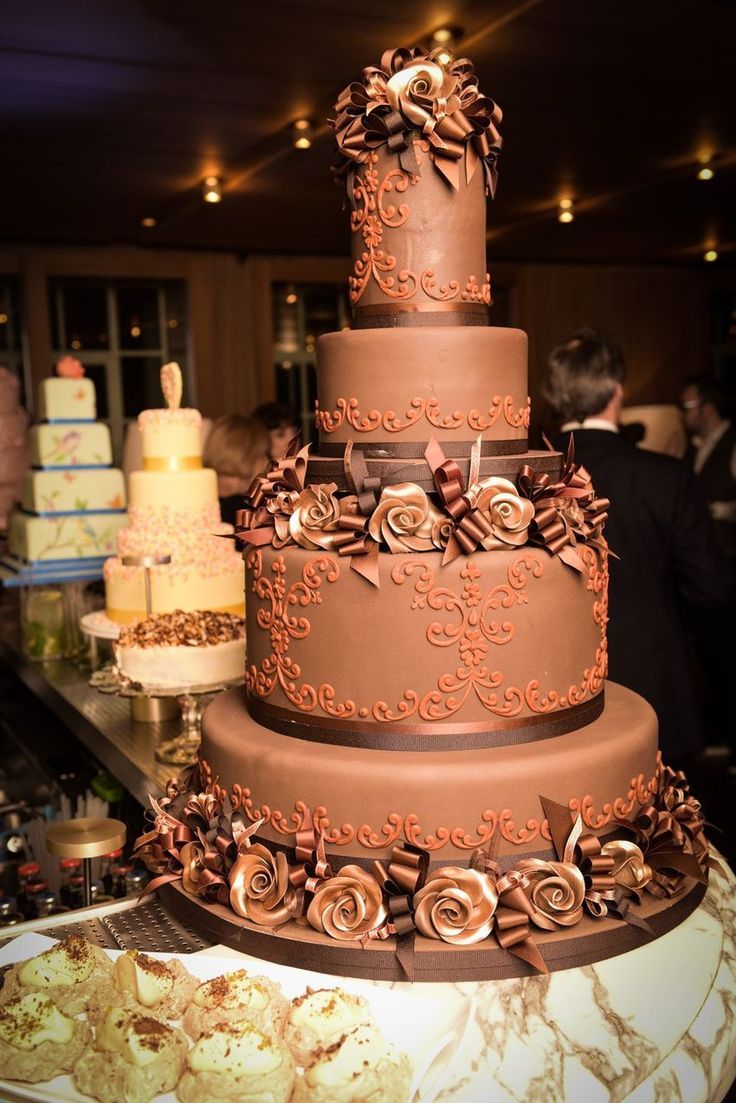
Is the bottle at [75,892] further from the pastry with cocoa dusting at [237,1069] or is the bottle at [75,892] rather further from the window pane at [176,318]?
the window pane at [176,318]

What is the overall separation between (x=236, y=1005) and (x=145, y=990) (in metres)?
0.17

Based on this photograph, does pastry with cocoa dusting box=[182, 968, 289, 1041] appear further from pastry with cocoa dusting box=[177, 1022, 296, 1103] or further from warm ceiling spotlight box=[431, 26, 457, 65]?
warm ceiling spotlight box=[431, 26, 457, 65]

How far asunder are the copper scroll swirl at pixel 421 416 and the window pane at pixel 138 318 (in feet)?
26.7

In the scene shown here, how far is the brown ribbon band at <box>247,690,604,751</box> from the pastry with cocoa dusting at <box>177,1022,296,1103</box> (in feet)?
1.93

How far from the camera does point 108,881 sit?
2.91 metres

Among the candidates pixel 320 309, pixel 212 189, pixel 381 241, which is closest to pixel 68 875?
pixel 381 241

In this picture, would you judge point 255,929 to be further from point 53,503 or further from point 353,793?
point 53,503

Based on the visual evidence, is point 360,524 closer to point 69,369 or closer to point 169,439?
Result: point 169,439

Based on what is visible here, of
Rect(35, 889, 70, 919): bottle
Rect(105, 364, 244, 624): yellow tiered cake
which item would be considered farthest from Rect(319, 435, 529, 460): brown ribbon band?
Rect(105, 364, 244, 624): yellow tiered cake

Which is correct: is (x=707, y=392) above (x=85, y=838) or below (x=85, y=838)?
above

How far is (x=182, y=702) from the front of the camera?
3.32 meters

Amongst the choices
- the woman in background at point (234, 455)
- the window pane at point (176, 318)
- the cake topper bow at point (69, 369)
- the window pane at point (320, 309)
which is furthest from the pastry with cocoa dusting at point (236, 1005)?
the window pane at point (320, 309)

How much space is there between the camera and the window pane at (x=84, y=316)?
375 inches

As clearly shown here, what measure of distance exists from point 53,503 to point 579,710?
12.6 feet
